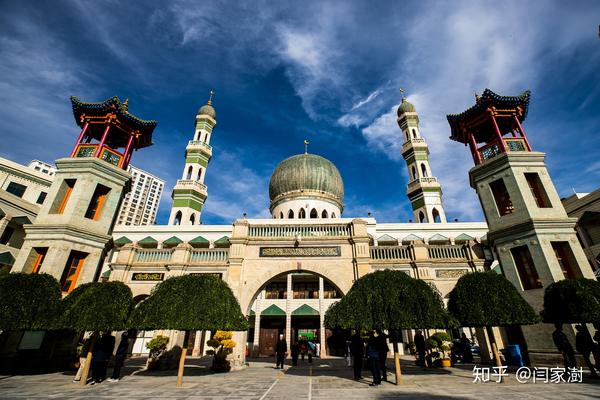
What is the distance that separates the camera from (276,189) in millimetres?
40375

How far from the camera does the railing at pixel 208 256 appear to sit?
1953 cm

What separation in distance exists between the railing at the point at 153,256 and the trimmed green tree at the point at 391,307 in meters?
14.2

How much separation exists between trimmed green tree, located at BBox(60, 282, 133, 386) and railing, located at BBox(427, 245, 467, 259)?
60.0ft

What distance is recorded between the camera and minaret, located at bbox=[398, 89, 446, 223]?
135ft

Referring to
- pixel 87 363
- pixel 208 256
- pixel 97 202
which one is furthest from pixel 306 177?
pixel 87 363

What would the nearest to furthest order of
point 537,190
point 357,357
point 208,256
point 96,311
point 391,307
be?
point 391,307, point 96,311, point 357,357, point 537,190, point 208,256

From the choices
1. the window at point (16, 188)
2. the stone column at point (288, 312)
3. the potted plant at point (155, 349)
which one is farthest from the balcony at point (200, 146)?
the potted plant at point (155, 349)

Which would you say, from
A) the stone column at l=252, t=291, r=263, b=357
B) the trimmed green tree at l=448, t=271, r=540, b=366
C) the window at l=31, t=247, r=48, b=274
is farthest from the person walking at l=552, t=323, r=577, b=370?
the window at l=31, t=247, r=48, b=274

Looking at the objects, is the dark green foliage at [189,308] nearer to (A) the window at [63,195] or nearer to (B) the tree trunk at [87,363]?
(B) the tree trunk at [87,363]

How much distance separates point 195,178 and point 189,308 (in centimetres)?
3728

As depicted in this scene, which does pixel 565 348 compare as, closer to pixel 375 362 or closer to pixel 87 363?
pixel 375 362

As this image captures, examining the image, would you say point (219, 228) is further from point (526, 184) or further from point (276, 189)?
point (526, 184)

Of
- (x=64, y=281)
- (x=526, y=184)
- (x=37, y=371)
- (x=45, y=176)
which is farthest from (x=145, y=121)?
(x=526, y=184)

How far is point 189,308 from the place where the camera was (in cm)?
958
